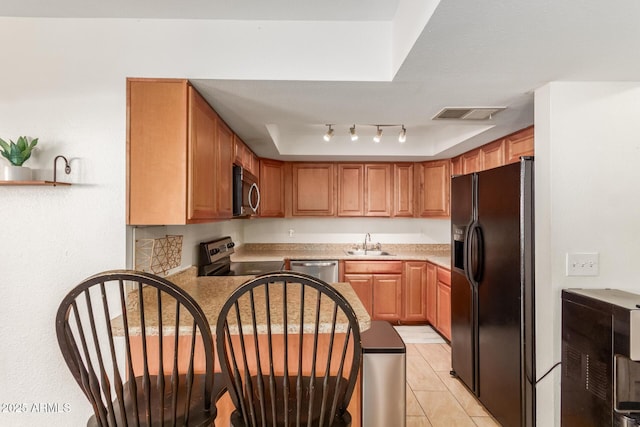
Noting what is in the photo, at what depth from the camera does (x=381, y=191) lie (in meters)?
4.37

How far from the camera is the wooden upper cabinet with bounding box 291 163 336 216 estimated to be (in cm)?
433

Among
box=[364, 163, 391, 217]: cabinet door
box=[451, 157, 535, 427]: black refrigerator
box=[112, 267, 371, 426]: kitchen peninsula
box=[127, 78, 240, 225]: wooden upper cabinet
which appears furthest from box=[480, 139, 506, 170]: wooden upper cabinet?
box=[127, 78, 240, 225]: wooden upper cabinet

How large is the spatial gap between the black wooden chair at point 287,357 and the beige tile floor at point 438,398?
3.78 ft

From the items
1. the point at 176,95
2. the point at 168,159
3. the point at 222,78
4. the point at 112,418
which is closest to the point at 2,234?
the point at 168,159

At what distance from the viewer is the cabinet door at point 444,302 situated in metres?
3.47

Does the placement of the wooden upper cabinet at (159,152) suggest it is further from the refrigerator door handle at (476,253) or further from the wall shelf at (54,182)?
the refrigerator door handle at (476,253)

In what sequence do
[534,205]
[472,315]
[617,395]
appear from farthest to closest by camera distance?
[472,315], [534,205], [617,395]

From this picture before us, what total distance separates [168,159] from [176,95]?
347mm

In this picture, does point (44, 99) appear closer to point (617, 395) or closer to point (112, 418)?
point (112, 418)

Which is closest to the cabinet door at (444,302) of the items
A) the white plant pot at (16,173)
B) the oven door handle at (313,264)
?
the oven door handle at (313,264)

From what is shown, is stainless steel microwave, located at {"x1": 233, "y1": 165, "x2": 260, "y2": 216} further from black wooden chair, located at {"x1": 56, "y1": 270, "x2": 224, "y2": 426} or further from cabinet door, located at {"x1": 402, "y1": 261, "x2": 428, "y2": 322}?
cabinet door, located at {"x1": 402, "y1": 261, "x2": 428, "y2": 322}

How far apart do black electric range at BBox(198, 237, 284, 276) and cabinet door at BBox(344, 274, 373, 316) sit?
0.97m

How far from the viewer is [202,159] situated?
1.93m

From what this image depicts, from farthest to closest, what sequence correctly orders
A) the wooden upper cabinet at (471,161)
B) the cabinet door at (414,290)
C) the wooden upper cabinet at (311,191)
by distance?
the wooden upper cabinet at (311,191) < the cabinet door at (414,290) < the wooden upper cabinet at (471,161)
